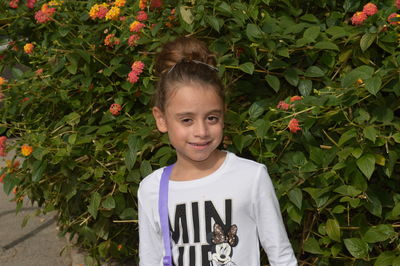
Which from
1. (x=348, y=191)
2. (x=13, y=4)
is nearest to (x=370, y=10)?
(x=348, y=191)

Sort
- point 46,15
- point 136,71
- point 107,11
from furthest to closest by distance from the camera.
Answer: point 46,15 → point 107,11 → point 136,71

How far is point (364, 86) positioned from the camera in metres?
2.23

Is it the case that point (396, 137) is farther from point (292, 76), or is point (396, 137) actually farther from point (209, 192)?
point (209, 192)

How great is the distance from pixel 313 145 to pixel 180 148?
780 mm

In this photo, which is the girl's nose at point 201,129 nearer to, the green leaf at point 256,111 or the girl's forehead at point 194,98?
the girl's forehead at point 194,98

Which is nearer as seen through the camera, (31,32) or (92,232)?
(92,232)

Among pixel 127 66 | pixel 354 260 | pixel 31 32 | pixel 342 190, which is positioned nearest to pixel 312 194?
pixel 342 190

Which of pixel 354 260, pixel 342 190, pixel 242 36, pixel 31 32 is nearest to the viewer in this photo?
pixel 342 190

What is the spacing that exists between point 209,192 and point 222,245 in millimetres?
171

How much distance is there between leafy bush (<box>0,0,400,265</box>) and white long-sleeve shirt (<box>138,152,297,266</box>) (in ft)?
1.55

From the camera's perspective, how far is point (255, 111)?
253 centimetres

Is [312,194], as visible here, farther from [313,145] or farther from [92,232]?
[92,232]

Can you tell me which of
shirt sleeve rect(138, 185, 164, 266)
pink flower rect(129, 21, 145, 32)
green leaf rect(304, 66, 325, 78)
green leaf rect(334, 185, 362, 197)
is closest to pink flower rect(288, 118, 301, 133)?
green leaf rect(334, 185, 362, 197)

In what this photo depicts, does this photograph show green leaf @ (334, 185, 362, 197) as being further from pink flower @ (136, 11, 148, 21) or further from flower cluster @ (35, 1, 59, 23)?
flower cluster @ (35, 1, 59, 23)
